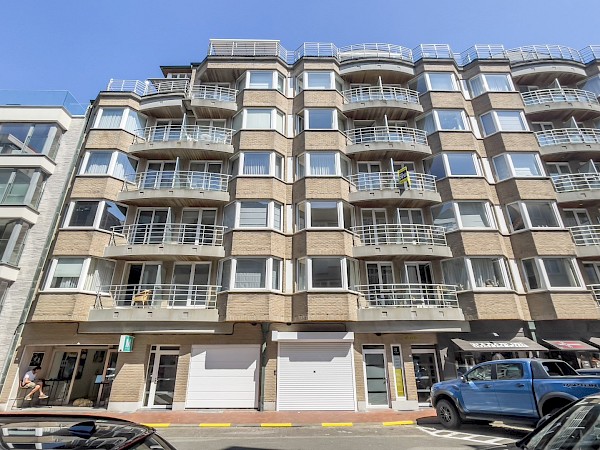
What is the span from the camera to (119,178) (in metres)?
17.4

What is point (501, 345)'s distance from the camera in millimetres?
13789

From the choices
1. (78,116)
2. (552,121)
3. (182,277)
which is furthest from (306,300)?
(552,121)

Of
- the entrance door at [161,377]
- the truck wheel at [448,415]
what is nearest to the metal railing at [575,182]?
the truck wheel at [448,415]

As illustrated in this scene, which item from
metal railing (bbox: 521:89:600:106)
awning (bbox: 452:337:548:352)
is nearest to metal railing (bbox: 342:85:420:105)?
metal railing (bbox: 521:89:600:106)

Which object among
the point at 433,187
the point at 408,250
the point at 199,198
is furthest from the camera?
the point at 433,187

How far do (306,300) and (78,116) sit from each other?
1859 centimetres

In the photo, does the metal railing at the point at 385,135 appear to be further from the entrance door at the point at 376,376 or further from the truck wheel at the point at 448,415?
the truck wheel at the point at 448,415

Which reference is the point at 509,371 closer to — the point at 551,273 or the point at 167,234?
the point at 551,273

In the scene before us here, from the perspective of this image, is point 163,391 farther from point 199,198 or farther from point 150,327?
point 199,198

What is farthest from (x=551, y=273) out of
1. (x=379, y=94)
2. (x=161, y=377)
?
(x=161, y=377)

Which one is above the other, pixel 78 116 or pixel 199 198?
pixel 78 116

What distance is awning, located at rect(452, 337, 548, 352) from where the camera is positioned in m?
13.5

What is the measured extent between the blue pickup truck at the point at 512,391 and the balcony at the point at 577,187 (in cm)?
1230

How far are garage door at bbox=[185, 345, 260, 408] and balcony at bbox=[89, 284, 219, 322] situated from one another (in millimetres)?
1804
